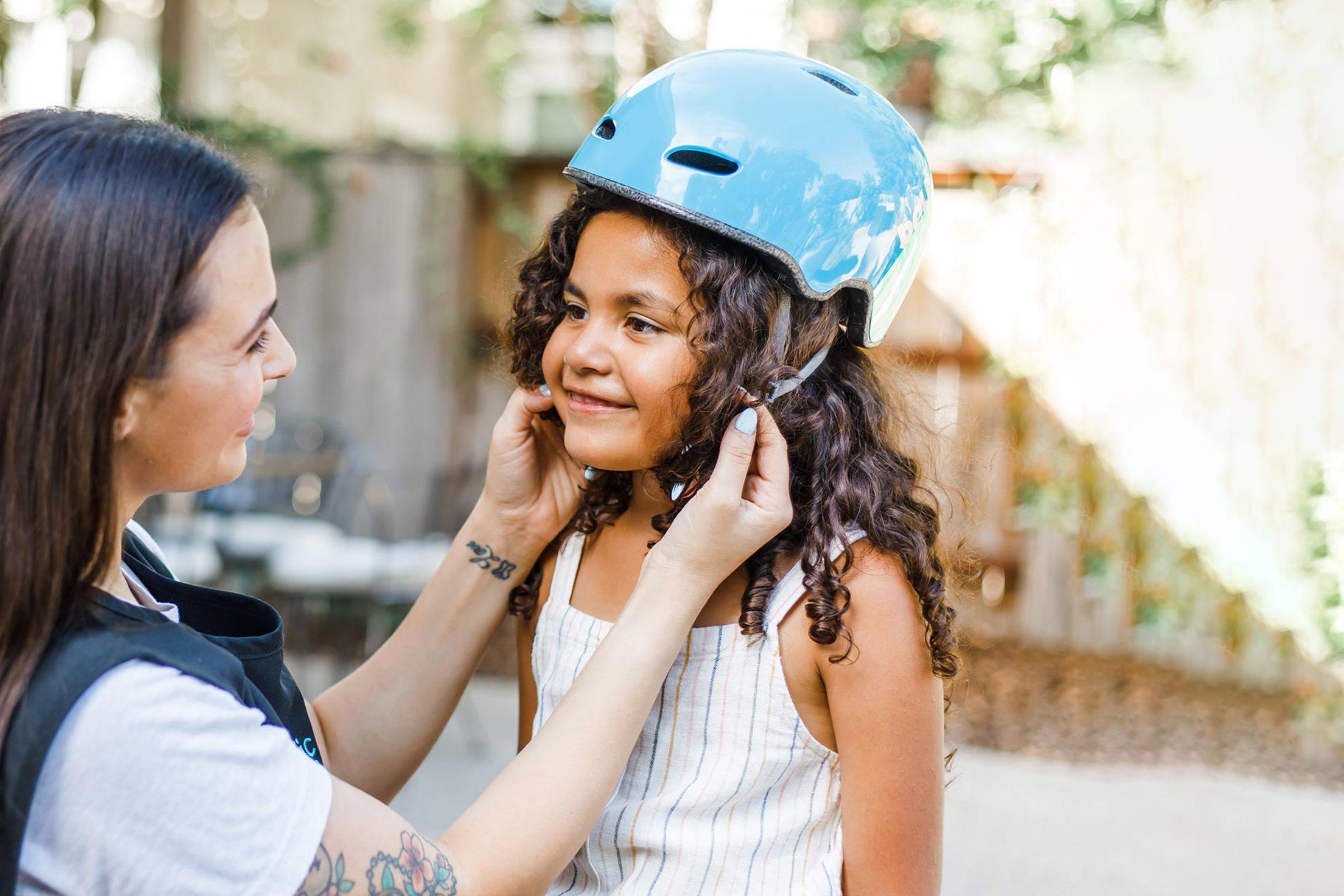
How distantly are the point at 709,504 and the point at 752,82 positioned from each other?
0.69 meters

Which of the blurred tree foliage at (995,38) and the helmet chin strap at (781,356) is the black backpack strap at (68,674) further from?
the blurred tree foliage at (995,38)

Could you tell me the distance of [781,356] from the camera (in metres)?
1.79

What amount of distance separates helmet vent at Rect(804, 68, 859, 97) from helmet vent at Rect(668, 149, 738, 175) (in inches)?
9.3

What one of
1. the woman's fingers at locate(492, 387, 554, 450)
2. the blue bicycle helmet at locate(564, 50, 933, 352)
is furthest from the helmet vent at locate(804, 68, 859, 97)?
the woman's fingers at locate(492, 387, 554, 450)

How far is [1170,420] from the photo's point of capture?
666cm

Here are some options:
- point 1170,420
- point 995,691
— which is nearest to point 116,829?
point 995,691

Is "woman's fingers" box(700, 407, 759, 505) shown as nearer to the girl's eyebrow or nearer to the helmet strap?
the helmet strap

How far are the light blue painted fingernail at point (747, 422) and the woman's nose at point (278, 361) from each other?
1.99 feet

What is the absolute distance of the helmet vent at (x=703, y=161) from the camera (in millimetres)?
1740

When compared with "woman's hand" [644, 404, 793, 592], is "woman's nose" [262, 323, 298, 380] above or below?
above

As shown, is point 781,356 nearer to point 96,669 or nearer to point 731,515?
point 731,515

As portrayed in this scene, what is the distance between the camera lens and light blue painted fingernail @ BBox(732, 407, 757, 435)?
5.43ft

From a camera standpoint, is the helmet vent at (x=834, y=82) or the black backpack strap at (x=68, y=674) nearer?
the black backpack strap at (x=68, y=674)

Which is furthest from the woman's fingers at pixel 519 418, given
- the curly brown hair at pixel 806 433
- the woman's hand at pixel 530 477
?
the curly brown hair at pixel 806 433
